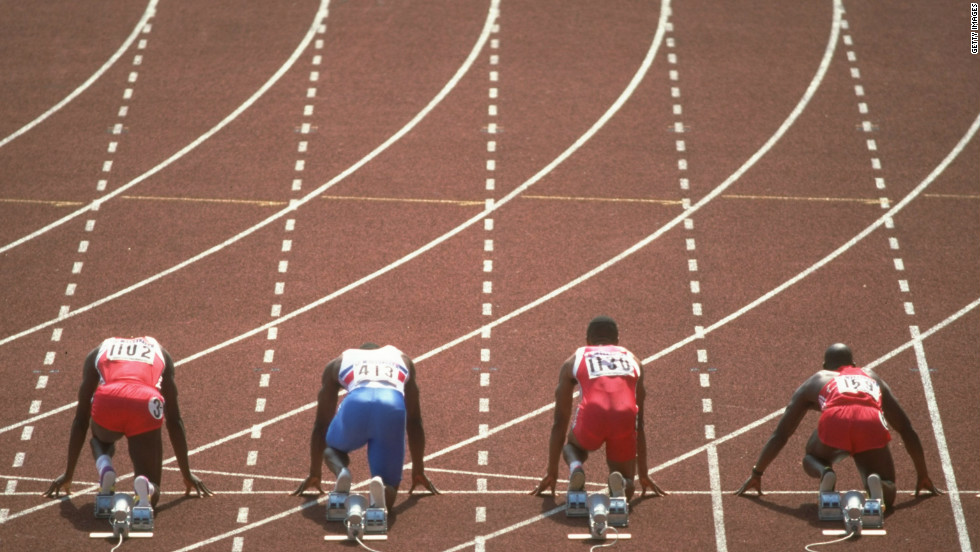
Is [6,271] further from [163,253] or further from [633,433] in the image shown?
[633,433]

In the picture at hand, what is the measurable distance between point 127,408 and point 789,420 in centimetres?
472

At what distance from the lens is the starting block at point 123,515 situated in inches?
369

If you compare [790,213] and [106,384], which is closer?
[106,384]

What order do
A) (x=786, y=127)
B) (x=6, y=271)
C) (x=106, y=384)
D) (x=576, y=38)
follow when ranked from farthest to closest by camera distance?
(x=576, y=38) < (x=786, y=127) < (x=6, y=271) < (x=106, y=384)

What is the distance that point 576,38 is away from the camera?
1691cm

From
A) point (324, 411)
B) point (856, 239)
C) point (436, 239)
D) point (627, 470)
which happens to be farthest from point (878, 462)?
point (436, 239)

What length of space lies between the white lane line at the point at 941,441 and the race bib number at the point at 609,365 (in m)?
2.58

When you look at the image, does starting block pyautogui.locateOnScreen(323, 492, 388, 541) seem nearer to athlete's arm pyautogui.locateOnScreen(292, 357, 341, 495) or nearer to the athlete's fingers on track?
athlete's arm pyautogui.locateOnScreen(292, 357, 341, 495)

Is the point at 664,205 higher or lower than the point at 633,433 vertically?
higher

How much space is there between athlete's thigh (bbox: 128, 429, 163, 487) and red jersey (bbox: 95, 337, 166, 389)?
0.36 meters

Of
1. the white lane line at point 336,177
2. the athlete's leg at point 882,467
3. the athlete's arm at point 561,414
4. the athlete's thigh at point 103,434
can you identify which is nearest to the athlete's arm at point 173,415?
the athlete's thigh at point 103,434

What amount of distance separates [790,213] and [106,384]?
7.55m

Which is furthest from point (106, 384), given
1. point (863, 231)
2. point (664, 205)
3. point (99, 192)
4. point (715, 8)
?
point (715, 8)

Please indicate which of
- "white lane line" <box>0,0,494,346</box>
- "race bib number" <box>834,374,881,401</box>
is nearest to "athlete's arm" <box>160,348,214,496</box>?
"white lane line" <box>0,0,494,346</box>
